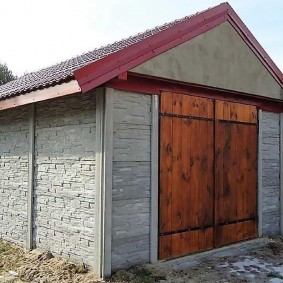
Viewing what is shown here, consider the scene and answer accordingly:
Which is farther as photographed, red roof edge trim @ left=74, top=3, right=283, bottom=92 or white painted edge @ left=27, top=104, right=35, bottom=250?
white painted edge @ left=27, top=104, right=35, bottom=250

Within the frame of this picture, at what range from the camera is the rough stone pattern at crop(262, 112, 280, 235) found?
788 centimetres

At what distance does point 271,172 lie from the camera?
317 inches

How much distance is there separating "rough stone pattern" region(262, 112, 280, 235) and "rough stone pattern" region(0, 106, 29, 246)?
4534 millimetres

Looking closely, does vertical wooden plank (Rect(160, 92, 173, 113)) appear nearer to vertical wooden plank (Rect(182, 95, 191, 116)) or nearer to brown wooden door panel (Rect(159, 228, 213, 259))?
vertical wooden plank (Rect(182, 95, 191, 116))

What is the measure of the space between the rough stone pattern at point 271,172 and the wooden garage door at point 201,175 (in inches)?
13.6

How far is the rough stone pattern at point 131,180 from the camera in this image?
5.50 m

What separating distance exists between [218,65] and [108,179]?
2930 millimetres

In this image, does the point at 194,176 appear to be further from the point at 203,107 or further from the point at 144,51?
the point at 144,51

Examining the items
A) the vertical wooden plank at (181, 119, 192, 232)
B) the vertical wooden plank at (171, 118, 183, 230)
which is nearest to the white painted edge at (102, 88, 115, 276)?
the vertical wooden plank at (171, 118, 183, 230)

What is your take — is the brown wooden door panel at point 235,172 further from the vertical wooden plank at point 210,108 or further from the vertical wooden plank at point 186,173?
the vertical wooden plank at point 186,173

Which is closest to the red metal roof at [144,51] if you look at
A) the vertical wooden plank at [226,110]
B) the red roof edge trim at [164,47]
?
the red roof edge trim at [164,47]

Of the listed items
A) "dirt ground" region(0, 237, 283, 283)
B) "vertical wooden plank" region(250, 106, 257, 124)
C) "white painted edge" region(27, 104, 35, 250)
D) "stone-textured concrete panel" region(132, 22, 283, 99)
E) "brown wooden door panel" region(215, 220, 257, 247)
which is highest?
"stone-textured concrete panel" region(132, 22, 283, 99)

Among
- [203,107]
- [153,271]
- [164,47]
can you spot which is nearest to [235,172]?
[203,107]

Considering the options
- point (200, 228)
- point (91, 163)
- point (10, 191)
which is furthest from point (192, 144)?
point (10, 191)
